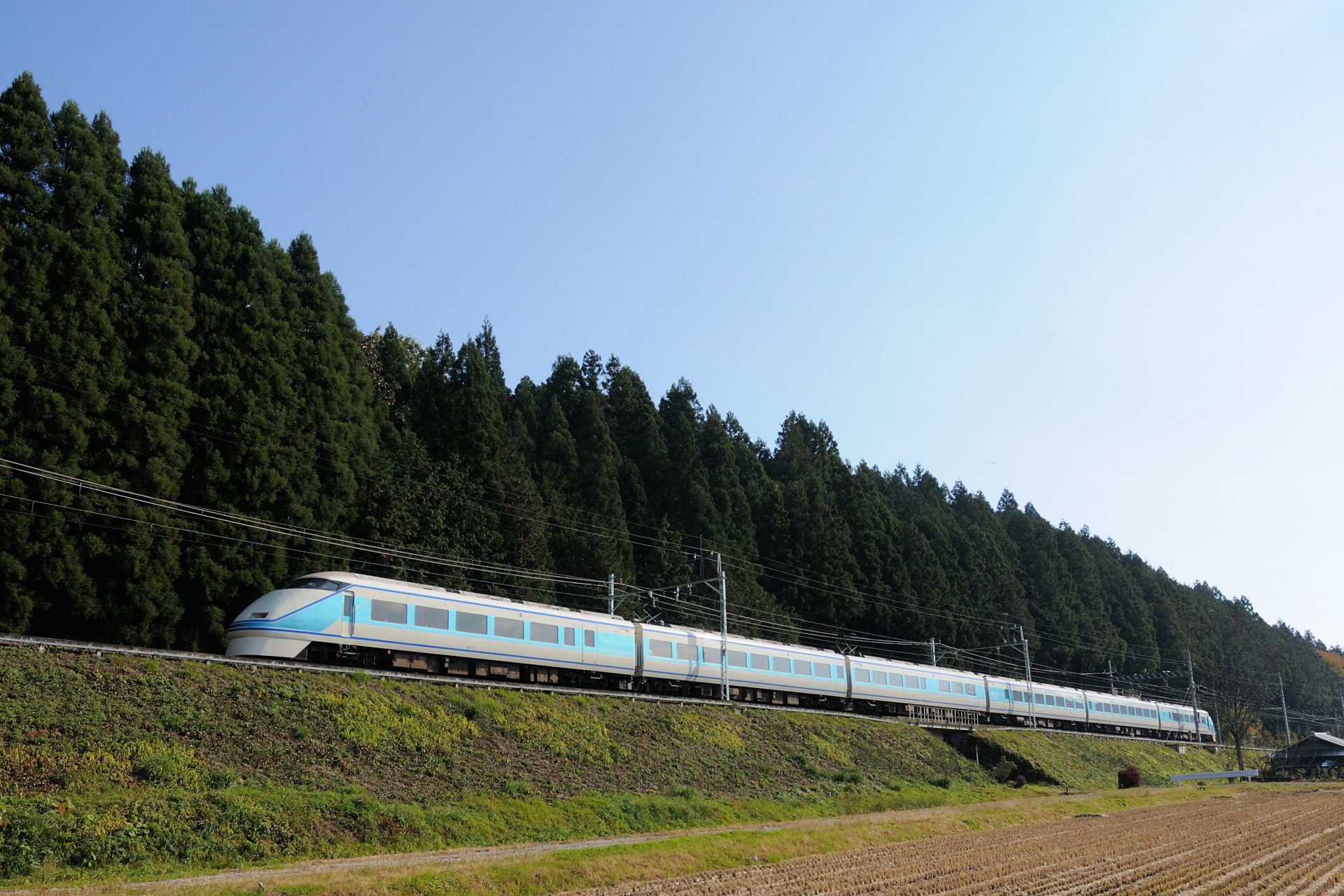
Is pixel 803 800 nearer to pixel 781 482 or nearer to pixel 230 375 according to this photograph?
pixel 230 375

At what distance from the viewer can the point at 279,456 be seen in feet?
104

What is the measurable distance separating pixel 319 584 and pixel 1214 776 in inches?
1924

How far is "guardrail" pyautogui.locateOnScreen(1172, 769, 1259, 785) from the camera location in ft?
163

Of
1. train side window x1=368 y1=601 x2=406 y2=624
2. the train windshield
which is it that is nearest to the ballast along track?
train side window x1=368 y1=601 x2=406 y2=624

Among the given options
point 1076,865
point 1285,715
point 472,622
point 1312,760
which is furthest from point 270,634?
point 1285,715

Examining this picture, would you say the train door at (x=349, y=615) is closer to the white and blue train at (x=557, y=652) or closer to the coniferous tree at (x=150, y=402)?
the white and blue train at (x=557, y=652)

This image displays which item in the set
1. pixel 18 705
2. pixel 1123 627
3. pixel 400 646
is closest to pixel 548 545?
pixel 400 646

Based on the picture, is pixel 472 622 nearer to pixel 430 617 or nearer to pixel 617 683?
pixel 430 617

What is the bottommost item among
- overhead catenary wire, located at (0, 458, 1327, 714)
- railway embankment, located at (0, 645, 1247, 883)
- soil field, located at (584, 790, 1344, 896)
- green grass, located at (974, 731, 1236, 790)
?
green grass, located at (974, 731, 1236, 790)

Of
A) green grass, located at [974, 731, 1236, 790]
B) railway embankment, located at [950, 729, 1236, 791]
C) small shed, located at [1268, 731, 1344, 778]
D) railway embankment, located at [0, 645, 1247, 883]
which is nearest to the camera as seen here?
railway embankment, located at [0, 645, 1247, 883]

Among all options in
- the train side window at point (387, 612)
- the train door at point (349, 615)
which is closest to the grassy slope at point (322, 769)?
the train door at point (349, 615)

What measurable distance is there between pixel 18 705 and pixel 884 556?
5681cm

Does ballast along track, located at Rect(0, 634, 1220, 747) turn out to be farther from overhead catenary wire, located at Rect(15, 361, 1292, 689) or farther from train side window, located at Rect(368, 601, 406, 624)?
overhead catenary wire, located at Rect(15, 361, 1292, 689)

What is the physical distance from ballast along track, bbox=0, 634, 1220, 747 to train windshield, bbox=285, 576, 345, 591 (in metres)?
1.97
